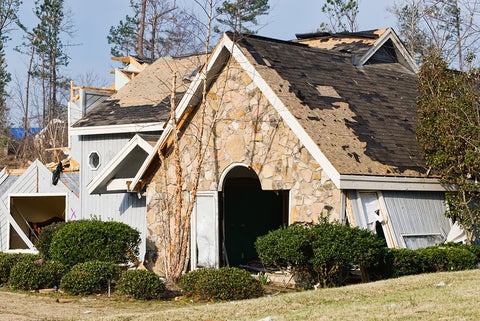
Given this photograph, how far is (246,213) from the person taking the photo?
878 inches

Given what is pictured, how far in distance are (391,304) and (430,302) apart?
57cm

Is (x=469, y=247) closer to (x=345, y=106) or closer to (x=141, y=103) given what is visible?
(x=345, y=106)

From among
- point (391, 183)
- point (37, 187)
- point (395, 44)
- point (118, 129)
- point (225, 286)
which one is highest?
point (395, 44)

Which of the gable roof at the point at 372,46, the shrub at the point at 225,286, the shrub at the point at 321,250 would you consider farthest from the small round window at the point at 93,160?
the shrub at the point at 321,250

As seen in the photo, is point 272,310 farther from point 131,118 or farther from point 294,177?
point 131,118

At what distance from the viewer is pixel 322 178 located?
52.2 feet

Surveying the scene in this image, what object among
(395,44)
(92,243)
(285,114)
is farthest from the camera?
(395,44)

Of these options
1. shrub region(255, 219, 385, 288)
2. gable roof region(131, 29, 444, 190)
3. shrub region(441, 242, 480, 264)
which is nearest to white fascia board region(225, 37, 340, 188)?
gable roof region(131, 29, 444, 190)

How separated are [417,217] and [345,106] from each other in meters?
3.26

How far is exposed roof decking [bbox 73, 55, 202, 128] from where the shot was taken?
2437 cm

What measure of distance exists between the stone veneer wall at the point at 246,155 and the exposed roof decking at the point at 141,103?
4.75 metres

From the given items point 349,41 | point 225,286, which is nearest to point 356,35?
point 349,41

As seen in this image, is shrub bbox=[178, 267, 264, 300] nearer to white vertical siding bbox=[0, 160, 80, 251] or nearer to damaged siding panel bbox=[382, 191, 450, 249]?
damaged siding panel bbox=[382, 191, 450, 249]

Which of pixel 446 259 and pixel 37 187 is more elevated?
pixel 37 187
